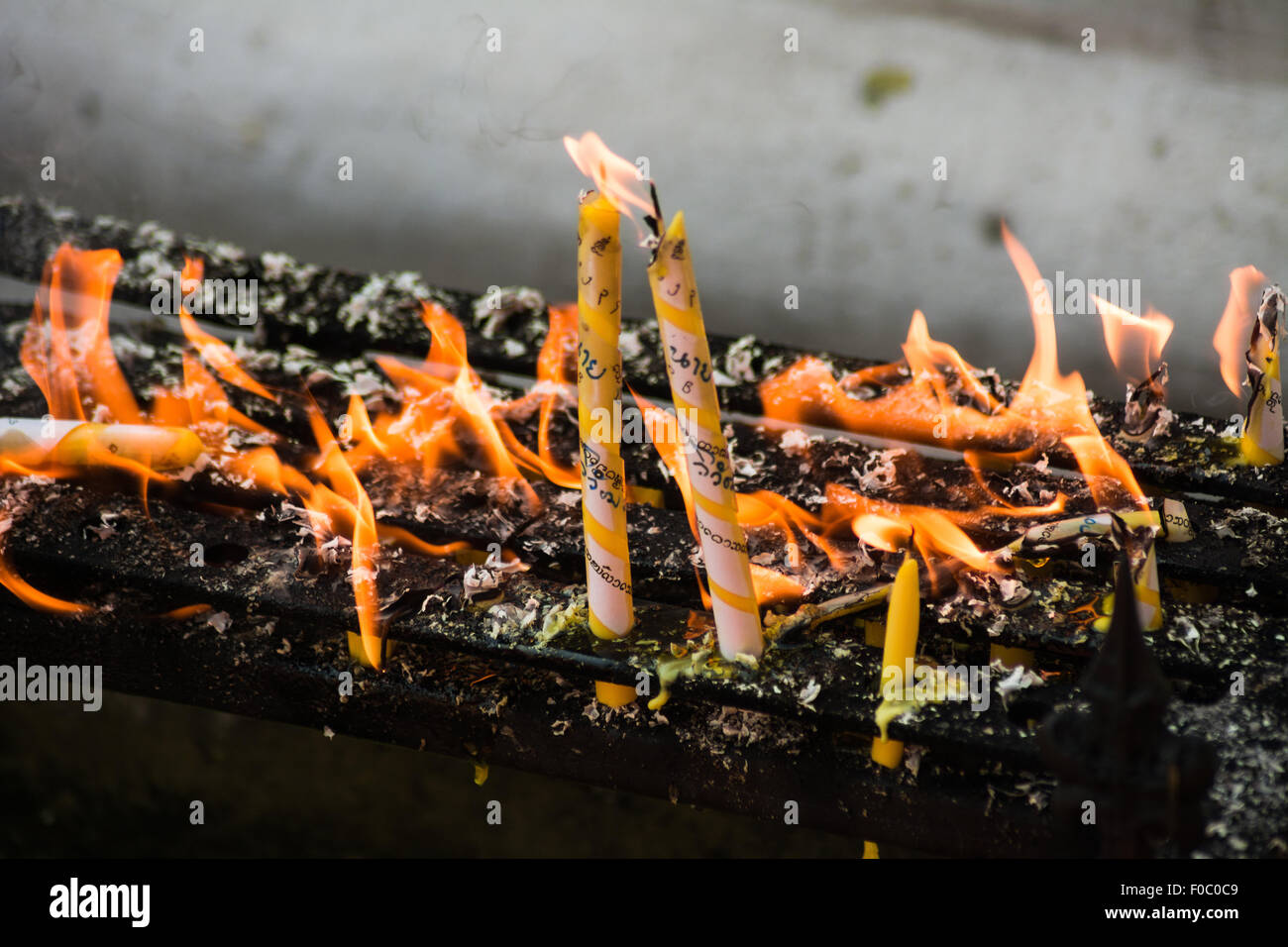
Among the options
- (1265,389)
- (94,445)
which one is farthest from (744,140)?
(94,445)

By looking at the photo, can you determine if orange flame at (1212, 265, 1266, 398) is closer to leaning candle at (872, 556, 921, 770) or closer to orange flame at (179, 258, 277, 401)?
leaning candle at (872, 556, 921, 770)

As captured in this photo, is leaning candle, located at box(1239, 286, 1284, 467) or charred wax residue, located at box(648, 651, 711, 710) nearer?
charred wax residue, located at box(648, 651, 711, 710)

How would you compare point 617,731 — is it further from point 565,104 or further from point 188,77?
point 188,77

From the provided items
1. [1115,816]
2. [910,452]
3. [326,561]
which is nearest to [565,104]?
[910,452]
